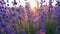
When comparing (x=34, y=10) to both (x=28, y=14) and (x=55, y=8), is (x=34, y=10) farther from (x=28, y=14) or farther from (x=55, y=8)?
(x=55, y=8)

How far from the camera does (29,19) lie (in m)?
1.77

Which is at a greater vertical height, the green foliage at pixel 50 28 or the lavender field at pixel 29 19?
the lavender field at pixel 29 19

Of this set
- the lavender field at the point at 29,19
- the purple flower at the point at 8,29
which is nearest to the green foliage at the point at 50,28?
the lavender field at the point at 29,19

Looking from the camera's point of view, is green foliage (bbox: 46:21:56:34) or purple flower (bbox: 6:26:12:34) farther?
green foliage (bbox: 46:21:56:34)

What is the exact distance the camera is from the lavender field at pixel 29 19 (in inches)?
68.6

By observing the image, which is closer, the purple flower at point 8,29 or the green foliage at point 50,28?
the purple flower at point 8,29

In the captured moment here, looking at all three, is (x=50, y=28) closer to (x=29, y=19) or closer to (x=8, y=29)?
(x=29, y=19)

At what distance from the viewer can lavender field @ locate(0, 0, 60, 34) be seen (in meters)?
1.74

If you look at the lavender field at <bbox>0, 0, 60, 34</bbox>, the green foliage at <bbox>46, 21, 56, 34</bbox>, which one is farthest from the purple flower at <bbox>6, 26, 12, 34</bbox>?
the green foliage at <bbox>46, 21, 56, 34</bbox>

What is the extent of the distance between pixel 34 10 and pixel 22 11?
156 millimetres

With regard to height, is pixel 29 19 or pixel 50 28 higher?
pixel 29 19

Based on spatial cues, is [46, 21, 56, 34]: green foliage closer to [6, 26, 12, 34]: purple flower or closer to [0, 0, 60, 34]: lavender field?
[0, 0, 60, 34]: lavender field

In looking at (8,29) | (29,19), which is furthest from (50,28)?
(8,29)

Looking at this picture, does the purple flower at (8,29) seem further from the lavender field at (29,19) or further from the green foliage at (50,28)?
the green foliage at (50,28)
